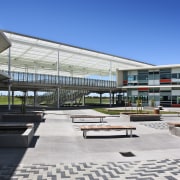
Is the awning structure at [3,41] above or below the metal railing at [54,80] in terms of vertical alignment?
above

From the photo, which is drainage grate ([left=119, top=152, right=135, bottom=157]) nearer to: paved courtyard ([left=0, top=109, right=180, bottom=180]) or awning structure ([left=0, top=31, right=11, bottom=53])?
paved courtyard ([left=0, top=109, right=180, bottom=180])

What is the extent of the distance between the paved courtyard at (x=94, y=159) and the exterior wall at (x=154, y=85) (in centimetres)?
3558

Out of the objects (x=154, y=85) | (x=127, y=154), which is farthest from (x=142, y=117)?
(x=154, y=85)

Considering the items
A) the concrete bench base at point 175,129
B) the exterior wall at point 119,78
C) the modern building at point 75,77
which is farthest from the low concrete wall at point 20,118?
the exterior wall at point 119,78

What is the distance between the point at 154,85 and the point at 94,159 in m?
41.7

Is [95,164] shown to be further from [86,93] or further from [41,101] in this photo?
[41,101]

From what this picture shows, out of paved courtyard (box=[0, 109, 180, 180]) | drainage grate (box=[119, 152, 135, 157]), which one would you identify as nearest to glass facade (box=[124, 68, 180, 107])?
paved courtyard (box=[0, 109, 180, 180])

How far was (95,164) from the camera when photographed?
8.19 meters

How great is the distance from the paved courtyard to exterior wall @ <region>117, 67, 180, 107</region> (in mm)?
35579

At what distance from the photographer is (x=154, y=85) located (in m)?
48.6

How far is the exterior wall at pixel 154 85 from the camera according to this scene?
154 feet

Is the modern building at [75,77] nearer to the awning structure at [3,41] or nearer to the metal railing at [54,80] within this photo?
the metal railing at [54,80]

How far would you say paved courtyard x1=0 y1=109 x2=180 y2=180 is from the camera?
7117 millimetres

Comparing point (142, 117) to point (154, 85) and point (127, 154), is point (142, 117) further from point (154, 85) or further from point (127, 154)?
point (154, 85)
